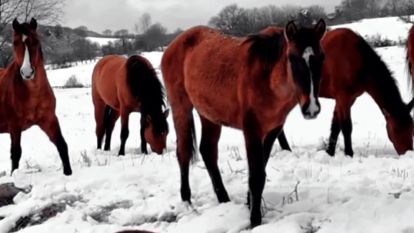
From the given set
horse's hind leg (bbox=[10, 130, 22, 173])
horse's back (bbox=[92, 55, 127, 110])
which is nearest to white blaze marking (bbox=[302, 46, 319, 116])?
horse's hind leg (bbox=[10, 130, 22, 173])

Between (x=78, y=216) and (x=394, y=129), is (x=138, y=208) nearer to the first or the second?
(x=78, y=216)

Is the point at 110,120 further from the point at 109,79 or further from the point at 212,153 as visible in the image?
the point at 212,153

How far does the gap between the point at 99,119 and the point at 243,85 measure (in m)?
8.10

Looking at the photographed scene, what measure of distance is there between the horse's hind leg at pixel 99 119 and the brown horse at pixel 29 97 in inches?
162

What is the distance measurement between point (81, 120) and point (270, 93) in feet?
54.2

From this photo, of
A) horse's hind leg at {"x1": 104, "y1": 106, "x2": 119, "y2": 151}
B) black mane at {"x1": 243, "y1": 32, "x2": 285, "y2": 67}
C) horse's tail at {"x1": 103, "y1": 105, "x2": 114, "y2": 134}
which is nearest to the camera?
black mane at {"x1": 243, "y1": 32, "x2": 285, "y2": 67}

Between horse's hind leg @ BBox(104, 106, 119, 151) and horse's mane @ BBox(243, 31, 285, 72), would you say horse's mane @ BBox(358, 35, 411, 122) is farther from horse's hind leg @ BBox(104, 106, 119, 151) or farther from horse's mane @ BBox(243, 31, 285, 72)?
horse's hind leg @ BBox(104, 106, 119, 151)

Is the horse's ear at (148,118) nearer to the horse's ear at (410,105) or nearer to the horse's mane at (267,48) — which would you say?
the horse's ear at (410,105)

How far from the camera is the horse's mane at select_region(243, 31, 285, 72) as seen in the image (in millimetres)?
4137

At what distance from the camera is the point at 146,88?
10.0 m

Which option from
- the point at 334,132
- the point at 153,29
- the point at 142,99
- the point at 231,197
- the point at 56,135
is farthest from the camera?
the point at 153,29

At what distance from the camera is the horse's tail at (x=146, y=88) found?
32.6 ft

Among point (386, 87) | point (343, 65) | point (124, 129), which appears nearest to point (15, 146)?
point (124, 129)

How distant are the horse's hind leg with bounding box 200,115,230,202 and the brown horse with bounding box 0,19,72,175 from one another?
2.35 meters
